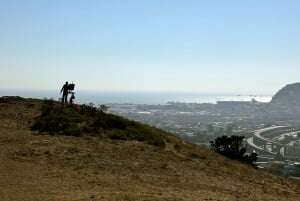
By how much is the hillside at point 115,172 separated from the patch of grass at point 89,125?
5.2 inches

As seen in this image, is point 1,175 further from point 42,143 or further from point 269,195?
point 269,195

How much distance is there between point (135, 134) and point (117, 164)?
5.92 meters

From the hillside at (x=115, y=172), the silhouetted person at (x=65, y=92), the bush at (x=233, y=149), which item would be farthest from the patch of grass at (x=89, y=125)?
the bush at (x=233, y=149)

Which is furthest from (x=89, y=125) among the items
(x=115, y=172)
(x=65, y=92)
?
(x=115, y=172)

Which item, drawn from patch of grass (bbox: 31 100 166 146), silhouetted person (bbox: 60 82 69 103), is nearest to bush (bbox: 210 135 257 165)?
patch of grass (bbox: 31 100 166 146)

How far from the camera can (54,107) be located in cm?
2802

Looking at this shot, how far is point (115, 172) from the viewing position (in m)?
16.6

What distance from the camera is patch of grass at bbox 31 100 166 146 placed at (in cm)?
2298

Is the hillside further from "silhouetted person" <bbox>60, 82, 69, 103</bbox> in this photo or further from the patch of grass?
"silhouetted person" <bbox>60, 82, 69, 103</bbox>

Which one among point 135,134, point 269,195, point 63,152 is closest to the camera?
point 269,195

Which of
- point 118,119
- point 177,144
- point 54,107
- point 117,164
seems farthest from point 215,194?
point 54,107

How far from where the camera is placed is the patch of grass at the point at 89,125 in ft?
75.4

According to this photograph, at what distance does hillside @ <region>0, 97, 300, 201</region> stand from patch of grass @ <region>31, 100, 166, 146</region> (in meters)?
0.13

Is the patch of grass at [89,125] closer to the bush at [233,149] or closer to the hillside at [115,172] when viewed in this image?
the hillside at [115,172]
